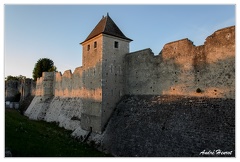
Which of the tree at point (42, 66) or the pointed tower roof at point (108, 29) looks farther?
the tree at point (42, 66)

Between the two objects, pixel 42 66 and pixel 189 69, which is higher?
pixel 42 66

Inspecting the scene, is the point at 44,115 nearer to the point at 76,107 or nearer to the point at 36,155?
the point at 76,107

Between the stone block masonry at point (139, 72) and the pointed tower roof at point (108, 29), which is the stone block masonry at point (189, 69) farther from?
the pointed tower roof at point (108, 29)

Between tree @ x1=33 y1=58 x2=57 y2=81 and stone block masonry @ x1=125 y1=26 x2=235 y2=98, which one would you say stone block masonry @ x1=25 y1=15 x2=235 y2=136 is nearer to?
stone block masonry @ x1=125 y1=26 x2=235 y2=98

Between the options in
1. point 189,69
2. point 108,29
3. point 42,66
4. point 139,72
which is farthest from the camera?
point 42,66

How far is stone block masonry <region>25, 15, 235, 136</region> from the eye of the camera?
38.2ft

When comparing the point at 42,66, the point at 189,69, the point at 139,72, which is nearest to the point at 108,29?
the point at 139,72

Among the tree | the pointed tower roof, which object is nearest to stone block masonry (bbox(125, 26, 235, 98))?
the pointed tower roof

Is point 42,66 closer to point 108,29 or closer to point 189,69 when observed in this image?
point 108,29

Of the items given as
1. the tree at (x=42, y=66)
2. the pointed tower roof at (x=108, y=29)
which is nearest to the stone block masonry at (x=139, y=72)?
the pointed tower roof at (x=108, y=29)

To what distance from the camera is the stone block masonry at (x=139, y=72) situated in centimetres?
1164

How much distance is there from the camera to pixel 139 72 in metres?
16.9

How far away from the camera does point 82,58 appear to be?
67.8 feet

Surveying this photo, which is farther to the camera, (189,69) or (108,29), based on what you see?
(108,29)
